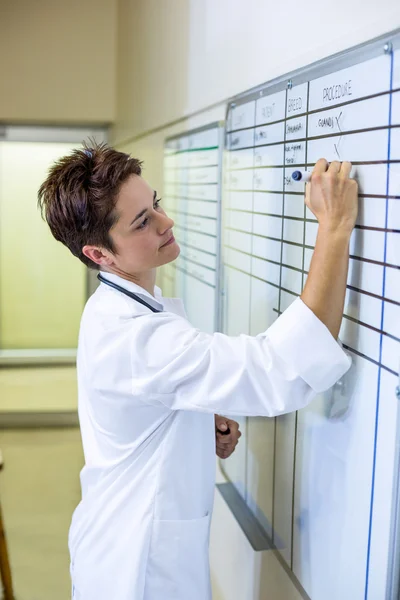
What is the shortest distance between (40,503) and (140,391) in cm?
230

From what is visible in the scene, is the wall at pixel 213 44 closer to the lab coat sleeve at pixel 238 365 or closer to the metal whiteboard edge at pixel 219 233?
the metal whiteboard edge at pixel 219 233

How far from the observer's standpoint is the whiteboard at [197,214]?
6.25ft

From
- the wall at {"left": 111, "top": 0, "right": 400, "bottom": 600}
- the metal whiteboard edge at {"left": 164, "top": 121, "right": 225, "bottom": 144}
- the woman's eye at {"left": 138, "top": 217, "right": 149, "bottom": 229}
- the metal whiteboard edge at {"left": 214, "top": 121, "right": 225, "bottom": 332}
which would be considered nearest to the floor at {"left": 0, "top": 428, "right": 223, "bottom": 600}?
the wall at {"left": 111, "top": 0, "right": 400, "bottom": 600}

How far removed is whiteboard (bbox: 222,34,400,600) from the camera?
97 centimetres

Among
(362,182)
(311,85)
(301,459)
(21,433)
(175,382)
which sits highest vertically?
(311,85)

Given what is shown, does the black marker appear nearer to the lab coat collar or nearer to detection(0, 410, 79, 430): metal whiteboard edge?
the lab coat collar

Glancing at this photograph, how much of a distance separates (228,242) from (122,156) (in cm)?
54

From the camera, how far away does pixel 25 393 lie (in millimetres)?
4270

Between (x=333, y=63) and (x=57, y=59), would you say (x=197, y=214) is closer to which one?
(x=333, y=63)

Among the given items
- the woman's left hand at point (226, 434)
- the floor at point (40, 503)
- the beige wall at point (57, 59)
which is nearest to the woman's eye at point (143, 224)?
the woman's left hand at point (226, 434)

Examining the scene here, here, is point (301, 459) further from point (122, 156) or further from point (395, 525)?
point (122, 156)

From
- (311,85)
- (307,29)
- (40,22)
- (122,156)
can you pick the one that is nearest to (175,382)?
(122,156)

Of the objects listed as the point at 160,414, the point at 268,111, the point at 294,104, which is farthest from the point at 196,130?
the point at 160,414

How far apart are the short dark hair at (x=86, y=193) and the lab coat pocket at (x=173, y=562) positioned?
0.54 m
